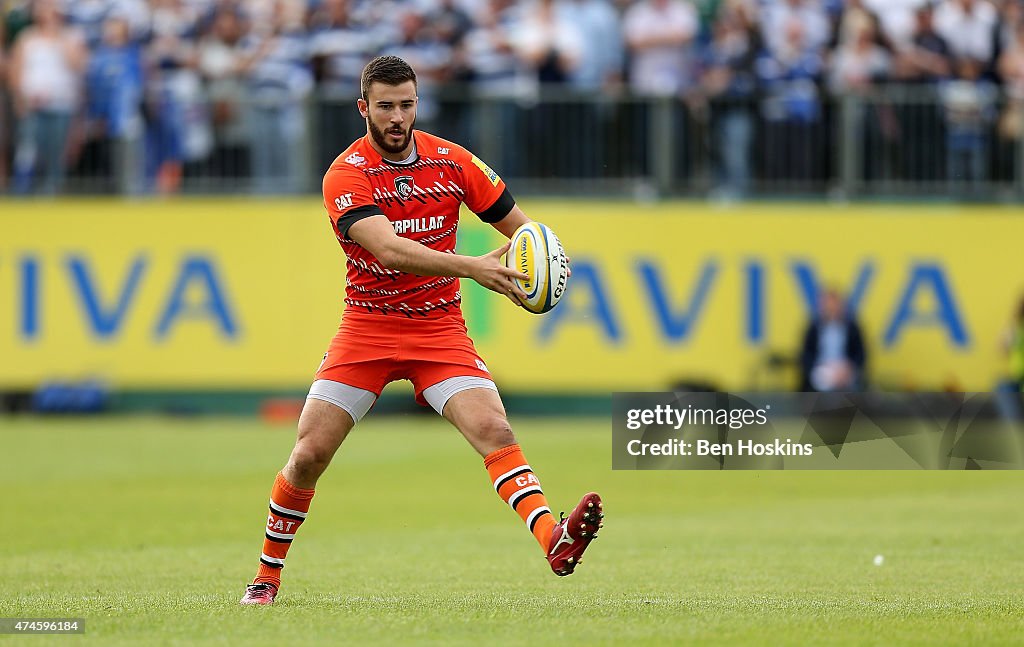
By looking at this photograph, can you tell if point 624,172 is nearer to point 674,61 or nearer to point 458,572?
point 674,61

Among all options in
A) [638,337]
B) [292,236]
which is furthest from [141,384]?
[638,337]

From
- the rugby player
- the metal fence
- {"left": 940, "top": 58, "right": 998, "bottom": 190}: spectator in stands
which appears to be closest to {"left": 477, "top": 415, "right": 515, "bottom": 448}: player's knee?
the rugby player

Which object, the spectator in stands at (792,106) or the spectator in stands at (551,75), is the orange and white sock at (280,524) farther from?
the spectator in stands at (792,106)

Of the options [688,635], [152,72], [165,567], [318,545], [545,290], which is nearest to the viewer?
[688,635]

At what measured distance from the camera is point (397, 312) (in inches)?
346

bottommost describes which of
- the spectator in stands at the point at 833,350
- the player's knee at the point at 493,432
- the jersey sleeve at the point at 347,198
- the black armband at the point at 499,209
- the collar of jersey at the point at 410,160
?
the spectator in stands at the point at 833,350

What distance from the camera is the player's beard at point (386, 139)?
337 inches

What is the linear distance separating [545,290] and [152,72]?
47.5 feet

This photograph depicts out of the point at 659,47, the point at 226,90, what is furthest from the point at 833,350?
the point at 226,90

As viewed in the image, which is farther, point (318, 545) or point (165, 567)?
point (318, 545)

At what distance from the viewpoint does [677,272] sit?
2131 cm

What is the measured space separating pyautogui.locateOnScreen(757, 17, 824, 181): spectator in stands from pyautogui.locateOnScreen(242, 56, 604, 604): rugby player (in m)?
12.4

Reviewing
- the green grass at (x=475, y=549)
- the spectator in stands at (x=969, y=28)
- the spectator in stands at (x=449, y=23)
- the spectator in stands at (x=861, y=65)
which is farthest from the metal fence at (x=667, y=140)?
the green grass at (x=475, y=549)

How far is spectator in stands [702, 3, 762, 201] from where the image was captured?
68.1ft
